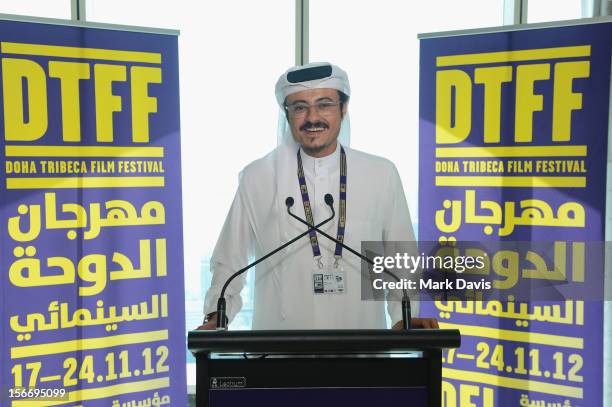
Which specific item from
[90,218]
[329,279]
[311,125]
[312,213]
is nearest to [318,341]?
[329,279]

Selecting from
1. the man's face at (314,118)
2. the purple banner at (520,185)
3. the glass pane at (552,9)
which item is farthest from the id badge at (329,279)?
the glass pane at (552,9)

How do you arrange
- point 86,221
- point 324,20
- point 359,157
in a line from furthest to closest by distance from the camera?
point 324,20 < point 86,221 < point 359,157

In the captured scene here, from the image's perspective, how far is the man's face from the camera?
2697 millimetres

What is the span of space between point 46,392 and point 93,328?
15.7 inches

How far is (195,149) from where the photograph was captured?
374 centimetres

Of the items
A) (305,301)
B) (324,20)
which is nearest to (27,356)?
(305,301)

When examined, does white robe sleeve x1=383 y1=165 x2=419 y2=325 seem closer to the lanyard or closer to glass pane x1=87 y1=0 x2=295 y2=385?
the lanyard

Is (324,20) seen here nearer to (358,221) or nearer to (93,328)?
(358,221)

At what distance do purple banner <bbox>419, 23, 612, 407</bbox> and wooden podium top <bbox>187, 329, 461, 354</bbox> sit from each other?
7.15 ft

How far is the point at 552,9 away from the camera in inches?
139

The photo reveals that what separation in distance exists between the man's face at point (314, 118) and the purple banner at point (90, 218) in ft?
2.61

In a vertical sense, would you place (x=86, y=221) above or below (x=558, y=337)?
above

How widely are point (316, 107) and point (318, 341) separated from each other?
5.84 feet

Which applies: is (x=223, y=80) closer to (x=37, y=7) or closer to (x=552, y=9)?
(x=37, y=7)
